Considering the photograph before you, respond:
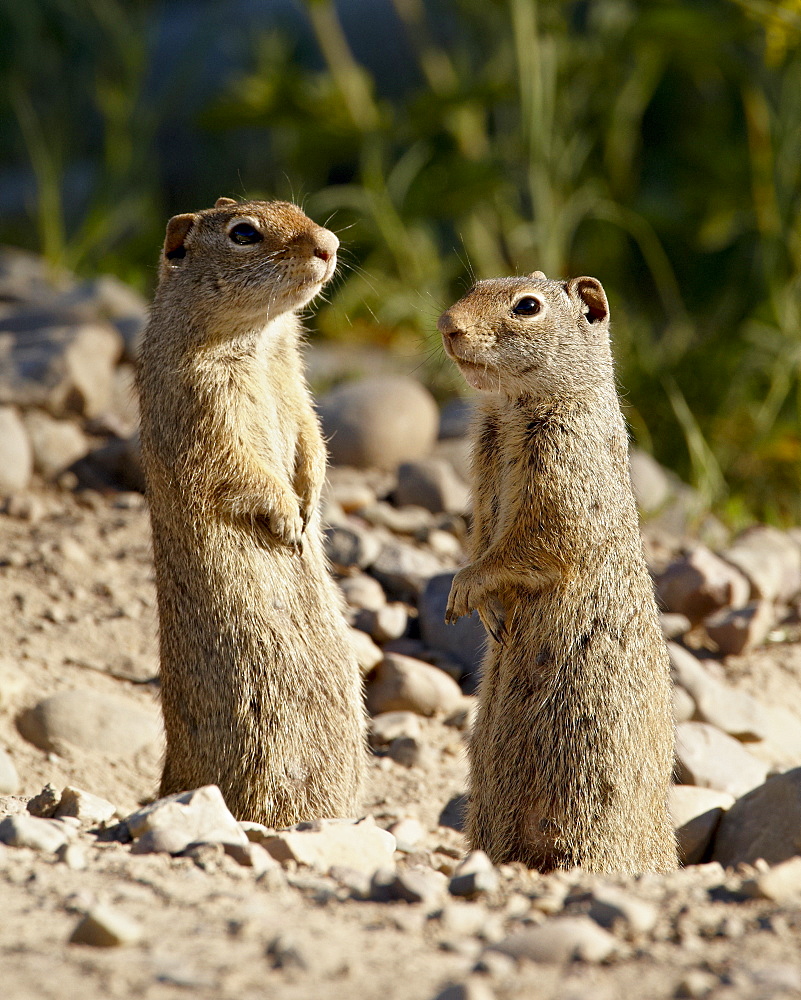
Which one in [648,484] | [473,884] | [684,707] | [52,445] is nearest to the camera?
[473,884]

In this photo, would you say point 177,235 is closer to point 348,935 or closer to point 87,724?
point 87,724

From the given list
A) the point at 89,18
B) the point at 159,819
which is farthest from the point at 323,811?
the point at 89,18

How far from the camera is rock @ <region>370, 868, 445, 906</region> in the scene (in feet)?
8.90

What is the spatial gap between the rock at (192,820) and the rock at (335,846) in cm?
12

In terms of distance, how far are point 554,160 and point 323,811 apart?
6.11m

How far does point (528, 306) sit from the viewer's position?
13.0 feet

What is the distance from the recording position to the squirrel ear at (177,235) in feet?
14.4

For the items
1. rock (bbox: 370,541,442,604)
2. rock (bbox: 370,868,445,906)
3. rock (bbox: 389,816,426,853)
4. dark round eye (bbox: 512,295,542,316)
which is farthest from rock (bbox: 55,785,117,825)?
rock (bbox: 370,541,442,604)

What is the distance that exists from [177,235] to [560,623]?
1.99m

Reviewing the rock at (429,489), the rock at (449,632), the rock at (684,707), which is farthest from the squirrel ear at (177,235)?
the rock at (684,707)

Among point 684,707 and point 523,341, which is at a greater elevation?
point 523,341

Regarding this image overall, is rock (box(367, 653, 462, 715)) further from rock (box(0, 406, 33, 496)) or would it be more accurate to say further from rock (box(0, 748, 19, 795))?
rock (box(0, 406, 33, 496))

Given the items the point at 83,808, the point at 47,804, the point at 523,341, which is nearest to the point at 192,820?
the point at 83,808

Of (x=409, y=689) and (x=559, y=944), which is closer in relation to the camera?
(x=559, y=944)
